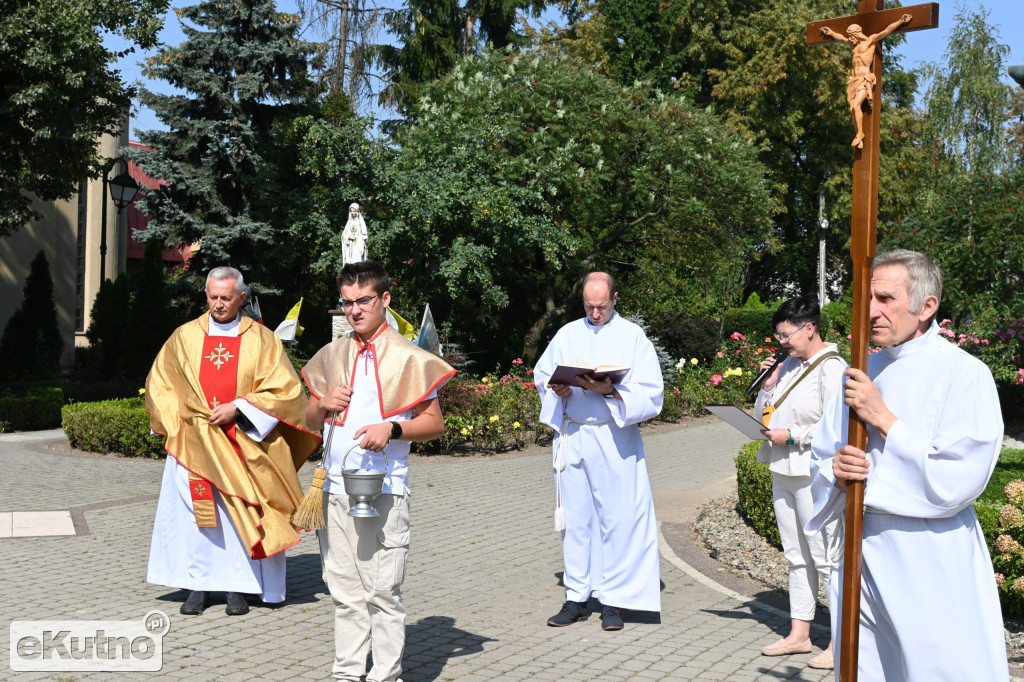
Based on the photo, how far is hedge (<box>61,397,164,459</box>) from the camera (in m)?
13.6

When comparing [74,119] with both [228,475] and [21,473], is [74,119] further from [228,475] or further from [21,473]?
[228,475]

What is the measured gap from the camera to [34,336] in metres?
21.8

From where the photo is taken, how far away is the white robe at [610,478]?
242 inches

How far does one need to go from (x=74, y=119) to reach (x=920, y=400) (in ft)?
52.8

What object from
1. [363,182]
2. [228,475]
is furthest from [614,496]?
[363,182]

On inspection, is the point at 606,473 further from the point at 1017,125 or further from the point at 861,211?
the point at 1017,125

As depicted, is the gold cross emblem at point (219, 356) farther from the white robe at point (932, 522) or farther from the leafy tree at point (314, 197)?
the leafy tree at point (314, 197)

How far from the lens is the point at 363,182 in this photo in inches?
797

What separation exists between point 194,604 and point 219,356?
1.53m

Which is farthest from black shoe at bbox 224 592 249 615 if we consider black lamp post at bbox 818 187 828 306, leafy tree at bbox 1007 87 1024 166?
leafy tree at bbox 1007 87 1024 166

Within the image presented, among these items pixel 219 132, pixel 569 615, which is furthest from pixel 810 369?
pixel 219 132

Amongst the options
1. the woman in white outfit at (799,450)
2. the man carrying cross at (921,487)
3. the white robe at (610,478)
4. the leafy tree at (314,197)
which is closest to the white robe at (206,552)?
the white robe at (610,478)

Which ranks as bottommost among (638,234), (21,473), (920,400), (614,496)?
(21,473)

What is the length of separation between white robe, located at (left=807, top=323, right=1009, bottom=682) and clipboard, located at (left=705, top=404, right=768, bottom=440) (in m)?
2.25
